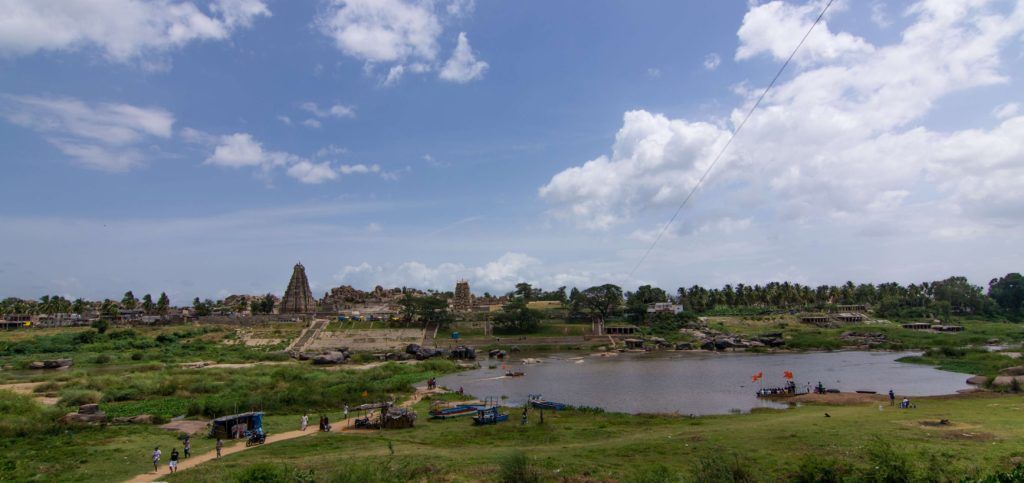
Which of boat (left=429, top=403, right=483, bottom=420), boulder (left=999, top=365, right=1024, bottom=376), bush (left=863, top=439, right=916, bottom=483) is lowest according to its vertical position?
boat (left=429, top=403, right=483, bottom=420)

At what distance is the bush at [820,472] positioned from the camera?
56.5 ft

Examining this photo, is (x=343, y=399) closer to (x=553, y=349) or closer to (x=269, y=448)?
(x=269, y=448)

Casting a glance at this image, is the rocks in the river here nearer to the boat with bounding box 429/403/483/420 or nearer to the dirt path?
the dirt path

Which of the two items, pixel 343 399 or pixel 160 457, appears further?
pixel 343 399

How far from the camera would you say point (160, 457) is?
22594 millimetres

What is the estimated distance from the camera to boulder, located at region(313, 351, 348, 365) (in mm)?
69188

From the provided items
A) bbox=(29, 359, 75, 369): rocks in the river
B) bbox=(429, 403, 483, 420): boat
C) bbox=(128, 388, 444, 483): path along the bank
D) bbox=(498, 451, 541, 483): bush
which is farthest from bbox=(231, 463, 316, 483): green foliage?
bbox=(29, 359, 75, 369): rocks in the river

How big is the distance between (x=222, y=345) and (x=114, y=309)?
49.9m

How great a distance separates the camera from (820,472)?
1745 cm

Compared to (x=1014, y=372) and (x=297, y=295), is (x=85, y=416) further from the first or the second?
(x=297, y=295)

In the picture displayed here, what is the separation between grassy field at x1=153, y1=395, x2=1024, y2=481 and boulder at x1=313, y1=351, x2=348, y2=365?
42.4 meters

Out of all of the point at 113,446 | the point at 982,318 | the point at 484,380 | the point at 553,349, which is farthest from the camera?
the point at 982,318

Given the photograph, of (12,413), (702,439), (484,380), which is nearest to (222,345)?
(484,380)

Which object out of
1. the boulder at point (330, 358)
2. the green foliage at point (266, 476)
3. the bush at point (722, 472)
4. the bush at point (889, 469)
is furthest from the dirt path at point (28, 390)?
the bush at point (889, 469)
